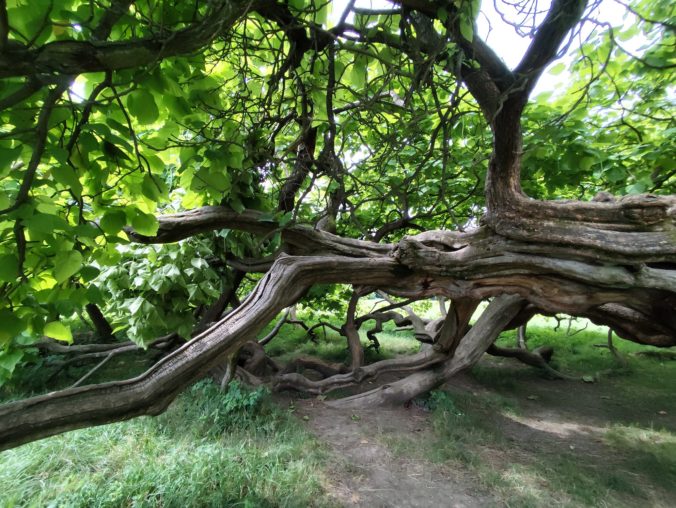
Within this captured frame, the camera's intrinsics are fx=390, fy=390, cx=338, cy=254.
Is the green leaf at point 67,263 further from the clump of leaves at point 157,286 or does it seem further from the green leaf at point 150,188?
the clump of leaves at point 157,286

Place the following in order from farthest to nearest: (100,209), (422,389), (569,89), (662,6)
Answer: (422,389), (569,89), (662,6), (100,209)

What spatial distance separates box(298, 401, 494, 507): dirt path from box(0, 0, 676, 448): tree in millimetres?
1530

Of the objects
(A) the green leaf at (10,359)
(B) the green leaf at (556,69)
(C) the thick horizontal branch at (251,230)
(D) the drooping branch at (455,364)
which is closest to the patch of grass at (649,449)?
(D) the drooping branch at (455,364)

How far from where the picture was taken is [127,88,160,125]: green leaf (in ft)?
5.05

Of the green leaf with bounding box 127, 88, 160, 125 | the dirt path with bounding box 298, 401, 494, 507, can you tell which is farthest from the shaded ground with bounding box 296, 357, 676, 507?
the green leaf with bounding box 127, 88, 160, 125

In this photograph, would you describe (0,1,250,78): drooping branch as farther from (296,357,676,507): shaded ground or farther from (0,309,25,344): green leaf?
(296,357,676,507): shaded ground

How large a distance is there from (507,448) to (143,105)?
4701mm

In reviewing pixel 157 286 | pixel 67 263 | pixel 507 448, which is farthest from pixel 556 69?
pixel 507 448

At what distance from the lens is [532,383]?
270 inches

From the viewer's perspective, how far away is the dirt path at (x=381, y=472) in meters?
3.30

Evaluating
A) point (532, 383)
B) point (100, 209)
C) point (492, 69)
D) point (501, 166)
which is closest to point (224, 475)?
point (100, 209)

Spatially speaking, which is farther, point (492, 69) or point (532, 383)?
point (532, 383)

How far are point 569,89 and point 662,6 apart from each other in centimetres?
134

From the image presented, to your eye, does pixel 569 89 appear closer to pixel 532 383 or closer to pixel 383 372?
pixel 383 372
